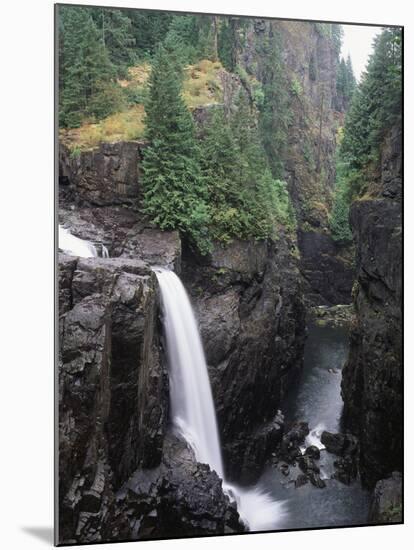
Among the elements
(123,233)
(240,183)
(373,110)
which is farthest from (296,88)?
(123,233)

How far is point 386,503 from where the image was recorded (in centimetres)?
808

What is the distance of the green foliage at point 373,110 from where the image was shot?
26.9 feet

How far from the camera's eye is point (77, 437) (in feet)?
22.8

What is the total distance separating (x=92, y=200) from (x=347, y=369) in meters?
3.08

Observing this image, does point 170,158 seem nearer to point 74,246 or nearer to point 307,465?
point 74,246

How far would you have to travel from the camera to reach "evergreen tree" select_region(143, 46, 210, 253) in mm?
7527

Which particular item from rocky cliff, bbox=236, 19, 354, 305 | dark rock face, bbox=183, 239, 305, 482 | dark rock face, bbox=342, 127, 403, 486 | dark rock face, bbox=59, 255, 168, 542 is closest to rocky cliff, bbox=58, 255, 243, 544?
dark rock face, bbox=59, 255, 168, 542

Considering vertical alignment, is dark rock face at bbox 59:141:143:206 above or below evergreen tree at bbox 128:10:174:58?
below

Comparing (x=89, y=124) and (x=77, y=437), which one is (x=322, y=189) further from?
(x=77, y=437)

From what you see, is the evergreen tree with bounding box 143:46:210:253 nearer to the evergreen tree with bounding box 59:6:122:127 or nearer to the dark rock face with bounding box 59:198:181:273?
the dark rock face with bounding box 59:198:181:273

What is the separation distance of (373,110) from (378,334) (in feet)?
7.48

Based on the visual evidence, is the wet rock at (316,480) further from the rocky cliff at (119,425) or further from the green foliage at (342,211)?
the green foliage at (342,211)

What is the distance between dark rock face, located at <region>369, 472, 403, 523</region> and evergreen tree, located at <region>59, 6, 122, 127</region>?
4.54 metres

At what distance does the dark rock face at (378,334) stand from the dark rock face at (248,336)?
67 centimetres
